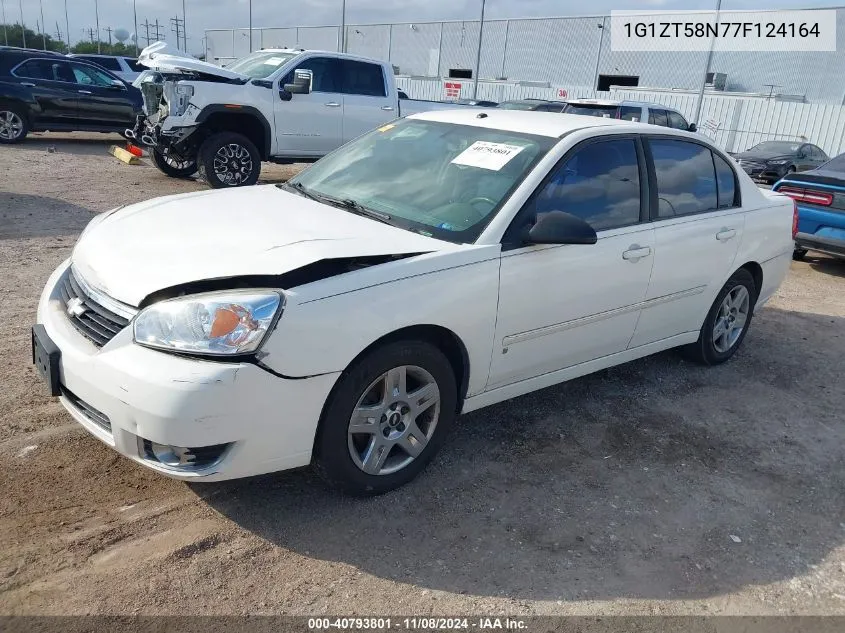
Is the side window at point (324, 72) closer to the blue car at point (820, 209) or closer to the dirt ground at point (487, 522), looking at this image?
the blue car at point (820, 209)

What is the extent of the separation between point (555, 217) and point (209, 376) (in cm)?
179

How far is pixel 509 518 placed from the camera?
326cm

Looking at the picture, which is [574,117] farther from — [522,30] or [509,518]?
[522,30]

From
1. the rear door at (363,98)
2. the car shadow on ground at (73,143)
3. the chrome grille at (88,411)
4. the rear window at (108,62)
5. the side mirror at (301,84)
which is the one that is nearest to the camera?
the chrome grille at (88,411)

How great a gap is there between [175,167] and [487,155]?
916 cm

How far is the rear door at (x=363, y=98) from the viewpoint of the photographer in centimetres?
1157

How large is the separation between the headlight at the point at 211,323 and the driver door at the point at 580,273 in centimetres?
122

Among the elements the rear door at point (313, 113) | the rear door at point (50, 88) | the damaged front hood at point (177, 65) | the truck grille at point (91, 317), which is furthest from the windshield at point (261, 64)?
the truck grille at point (91, 317)

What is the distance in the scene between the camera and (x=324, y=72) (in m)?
11.3

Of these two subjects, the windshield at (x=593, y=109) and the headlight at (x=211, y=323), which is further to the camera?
the windshield at (x=593, y=109)

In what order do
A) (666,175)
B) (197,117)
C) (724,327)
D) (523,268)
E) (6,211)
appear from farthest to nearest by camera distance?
(197,117) < (6,211) < (724,327) < (666,175) < (523,268)

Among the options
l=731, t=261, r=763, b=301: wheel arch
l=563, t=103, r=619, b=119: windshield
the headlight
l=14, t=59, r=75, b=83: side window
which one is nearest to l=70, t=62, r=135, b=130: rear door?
l=14, t=59, r=75, b=83: side window

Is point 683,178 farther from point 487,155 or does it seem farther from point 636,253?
point 487,155

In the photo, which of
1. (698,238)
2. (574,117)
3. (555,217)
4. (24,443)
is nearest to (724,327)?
(698,238)
